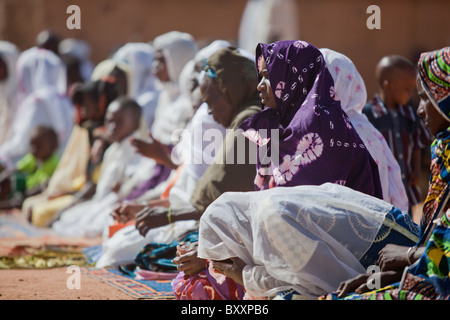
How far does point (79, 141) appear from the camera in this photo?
9133 mm

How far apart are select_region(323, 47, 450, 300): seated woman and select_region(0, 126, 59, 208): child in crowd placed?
7221 mm

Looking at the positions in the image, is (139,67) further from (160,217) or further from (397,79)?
(160,217)

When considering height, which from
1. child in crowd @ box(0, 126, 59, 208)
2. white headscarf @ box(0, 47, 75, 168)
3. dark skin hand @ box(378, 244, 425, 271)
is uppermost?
dark skin hand @ box(378, 244, 425, 271)

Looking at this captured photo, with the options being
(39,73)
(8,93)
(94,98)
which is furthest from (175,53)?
(8,93)

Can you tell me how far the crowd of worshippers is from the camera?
3.11 m

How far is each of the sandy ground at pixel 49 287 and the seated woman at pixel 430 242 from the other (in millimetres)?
1869

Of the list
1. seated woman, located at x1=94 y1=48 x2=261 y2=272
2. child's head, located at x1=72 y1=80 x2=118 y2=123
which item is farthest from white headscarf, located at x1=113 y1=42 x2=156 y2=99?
seated woman, located at x1=94 y1=48 x2=261 y2=272

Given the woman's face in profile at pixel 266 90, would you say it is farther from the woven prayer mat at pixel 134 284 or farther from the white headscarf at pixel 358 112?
the woven prayer mat at pixel 134 284

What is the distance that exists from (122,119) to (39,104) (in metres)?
2.97

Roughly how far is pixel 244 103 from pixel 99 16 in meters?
10.4

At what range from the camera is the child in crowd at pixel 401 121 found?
571 centimetres

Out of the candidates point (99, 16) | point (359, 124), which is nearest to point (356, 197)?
point (359, 124)

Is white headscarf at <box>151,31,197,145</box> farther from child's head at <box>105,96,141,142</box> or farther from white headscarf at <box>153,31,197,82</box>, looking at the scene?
child's head at <box>105,96,141,142</box>

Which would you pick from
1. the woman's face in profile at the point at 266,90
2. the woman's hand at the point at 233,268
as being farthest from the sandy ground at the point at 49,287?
the woman's face in profile at the point at 266,90
